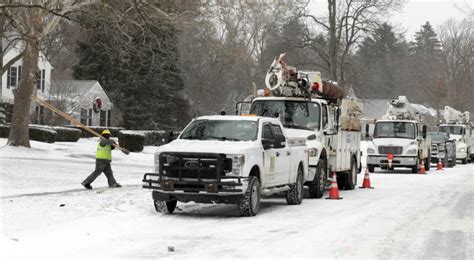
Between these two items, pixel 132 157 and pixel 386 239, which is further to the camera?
pixel 132 157

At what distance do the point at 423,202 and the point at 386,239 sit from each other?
Answer: 23.0 ft

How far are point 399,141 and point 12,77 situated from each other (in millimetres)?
32640

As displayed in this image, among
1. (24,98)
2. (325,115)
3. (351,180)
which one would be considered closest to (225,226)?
(325,115)

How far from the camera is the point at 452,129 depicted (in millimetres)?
47344

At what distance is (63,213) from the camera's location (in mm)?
13852

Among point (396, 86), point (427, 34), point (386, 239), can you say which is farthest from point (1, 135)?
point (427, 34)

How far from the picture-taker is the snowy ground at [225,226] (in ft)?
32.8

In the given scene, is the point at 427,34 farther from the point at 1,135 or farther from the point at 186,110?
the point at 1,135

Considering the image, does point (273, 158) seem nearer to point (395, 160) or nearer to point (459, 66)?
point (395, 160)

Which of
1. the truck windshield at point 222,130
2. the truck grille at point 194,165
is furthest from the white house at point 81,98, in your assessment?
the truck grille at point 194,165

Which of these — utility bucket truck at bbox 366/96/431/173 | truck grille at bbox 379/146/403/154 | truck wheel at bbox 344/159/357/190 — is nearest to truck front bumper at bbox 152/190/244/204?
truck wheel at bbox 344/159/357/190

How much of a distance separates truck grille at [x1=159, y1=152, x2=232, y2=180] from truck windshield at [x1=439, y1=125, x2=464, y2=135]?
118 ft

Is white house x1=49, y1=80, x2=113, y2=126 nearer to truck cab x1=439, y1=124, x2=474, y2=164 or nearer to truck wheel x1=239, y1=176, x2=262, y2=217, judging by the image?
truck cab x1=439, y1=124, x2=474, y2=164

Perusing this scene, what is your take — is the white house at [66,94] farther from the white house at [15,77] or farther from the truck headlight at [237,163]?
the truck headlight at [237,163]
